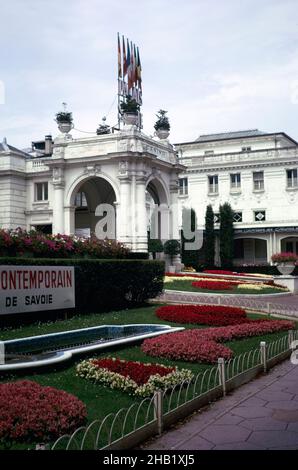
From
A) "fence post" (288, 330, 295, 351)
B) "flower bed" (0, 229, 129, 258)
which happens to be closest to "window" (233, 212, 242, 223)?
"flower bed" (0, 229, 129, 258)

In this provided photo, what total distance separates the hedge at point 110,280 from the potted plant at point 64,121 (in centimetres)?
1937

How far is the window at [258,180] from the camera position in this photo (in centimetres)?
4931

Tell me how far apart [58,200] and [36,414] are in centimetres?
3194

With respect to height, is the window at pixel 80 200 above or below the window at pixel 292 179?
below

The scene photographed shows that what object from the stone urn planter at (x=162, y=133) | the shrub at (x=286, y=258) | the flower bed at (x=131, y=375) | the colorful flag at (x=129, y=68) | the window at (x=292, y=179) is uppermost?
the colorful flag at (x=129, y=68)

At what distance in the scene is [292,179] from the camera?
158 feet

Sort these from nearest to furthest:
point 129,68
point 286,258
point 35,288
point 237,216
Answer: point 35,288 → point 286,258 → point 129,68 → point 237,216

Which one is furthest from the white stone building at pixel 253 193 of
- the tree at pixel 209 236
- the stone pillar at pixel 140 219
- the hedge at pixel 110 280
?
the hedge at pixel 110 280

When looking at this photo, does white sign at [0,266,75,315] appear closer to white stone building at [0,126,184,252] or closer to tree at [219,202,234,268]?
white stone building at [0,126,184,252]

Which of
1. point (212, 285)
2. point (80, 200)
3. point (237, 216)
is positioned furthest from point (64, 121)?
point (237, 216)

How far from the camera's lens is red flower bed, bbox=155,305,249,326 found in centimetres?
1680

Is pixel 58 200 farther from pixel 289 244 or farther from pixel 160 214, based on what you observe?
pixel 289 244

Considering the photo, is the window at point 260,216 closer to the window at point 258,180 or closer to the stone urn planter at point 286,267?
the window at point 258,180

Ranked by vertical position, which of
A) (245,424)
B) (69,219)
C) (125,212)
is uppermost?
(125,212)
